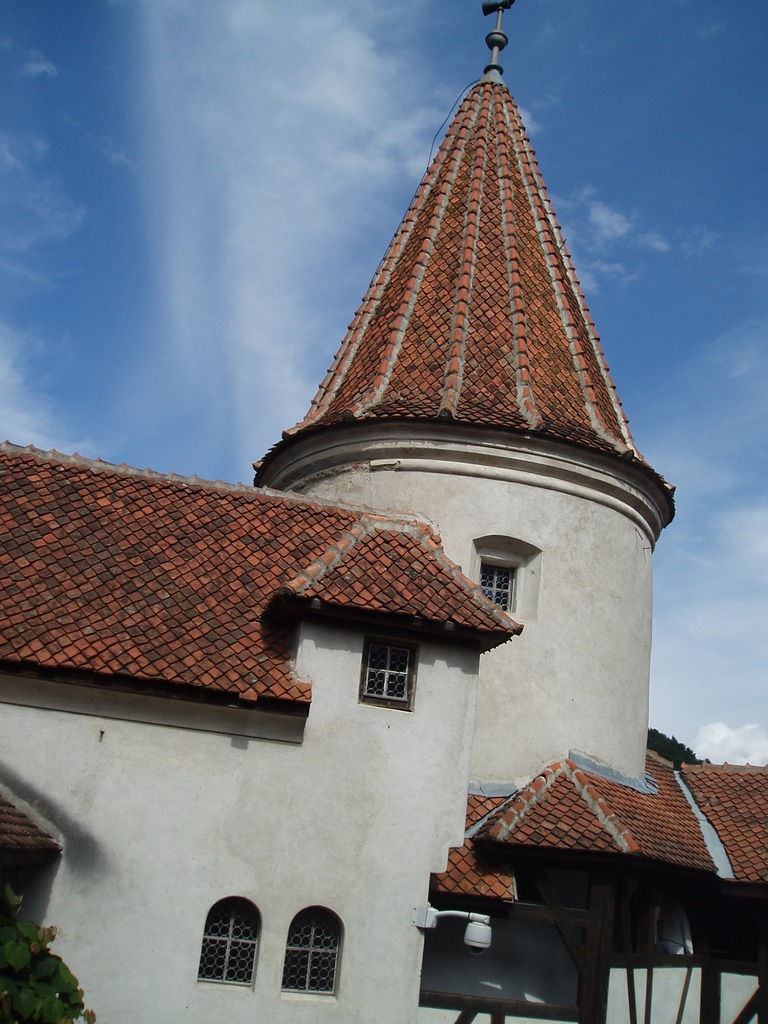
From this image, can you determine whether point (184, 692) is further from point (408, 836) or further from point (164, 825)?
point (408, 836)

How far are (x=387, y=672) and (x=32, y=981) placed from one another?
16.8 feet

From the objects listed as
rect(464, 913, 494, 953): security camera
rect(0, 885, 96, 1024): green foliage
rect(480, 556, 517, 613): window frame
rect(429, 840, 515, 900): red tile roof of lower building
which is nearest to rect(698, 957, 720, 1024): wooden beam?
rect(429, 840, 515, 900): red tile roof of lower building

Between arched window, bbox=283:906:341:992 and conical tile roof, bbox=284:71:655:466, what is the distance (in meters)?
6.54

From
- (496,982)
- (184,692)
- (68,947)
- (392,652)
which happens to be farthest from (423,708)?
(68,947)

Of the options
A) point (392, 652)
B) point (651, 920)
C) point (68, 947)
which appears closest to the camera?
point (68, 947)

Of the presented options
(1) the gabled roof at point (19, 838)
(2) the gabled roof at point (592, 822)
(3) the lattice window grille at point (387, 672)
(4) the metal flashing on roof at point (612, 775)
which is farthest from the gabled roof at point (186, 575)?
(4) the metal flashing on roof at point (612, 775)

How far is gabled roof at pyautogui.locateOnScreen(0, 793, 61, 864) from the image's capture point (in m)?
9.67

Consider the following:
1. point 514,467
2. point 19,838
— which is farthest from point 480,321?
point 19,838

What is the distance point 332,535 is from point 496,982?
5413 millimetres

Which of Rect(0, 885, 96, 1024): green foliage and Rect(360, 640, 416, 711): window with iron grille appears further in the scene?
Rect(360, 640, 416, 711): window with iron grille

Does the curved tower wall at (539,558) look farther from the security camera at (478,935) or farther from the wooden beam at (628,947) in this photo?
the security camera at (478,935)

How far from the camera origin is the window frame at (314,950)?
36.1ft

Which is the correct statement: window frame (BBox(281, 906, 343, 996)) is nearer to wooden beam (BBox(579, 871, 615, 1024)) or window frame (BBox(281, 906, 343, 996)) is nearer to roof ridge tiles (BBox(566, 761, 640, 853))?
wooden beam (BBox(579, 871, 615, 1024))

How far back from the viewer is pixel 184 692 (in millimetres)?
11172
